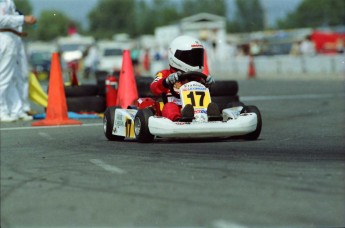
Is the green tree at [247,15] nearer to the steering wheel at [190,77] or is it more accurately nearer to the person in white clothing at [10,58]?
the person in white clothing at [10,58]

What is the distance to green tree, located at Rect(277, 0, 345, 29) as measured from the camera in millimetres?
138262

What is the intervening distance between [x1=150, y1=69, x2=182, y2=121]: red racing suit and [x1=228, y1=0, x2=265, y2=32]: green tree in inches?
4013

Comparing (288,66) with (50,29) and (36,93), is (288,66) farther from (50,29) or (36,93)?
(50,29)

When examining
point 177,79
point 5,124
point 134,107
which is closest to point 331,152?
point 177,79

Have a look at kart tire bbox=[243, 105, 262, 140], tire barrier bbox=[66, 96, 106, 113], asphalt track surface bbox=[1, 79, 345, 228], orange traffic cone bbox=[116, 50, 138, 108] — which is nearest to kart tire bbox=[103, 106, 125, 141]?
asphalt track surface bbox=[1, 79, 345, 228]

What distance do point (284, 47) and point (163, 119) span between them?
7062cm

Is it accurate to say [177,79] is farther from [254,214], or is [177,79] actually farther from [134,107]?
[254,214]

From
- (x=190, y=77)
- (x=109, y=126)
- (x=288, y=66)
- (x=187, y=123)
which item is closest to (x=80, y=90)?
(x=109, y=126)

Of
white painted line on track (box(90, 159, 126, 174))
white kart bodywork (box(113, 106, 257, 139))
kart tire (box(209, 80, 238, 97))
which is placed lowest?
white painted line on track (box(90, 159, 126, 174))

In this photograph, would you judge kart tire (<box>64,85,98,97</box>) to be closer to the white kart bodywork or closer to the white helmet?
the white helmet

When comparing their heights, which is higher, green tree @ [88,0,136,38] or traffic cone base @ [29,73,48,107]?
green tree @ [88,0,136,38]

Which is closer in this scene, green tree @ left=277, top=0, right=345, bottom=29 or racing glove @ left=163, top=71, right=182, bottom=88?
racing glove @ left=163, top=71, right=182, bottom=88

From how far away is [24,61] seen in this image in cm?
1523

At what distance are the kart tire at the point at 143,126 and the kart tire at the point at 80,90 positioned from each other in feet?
19.1
